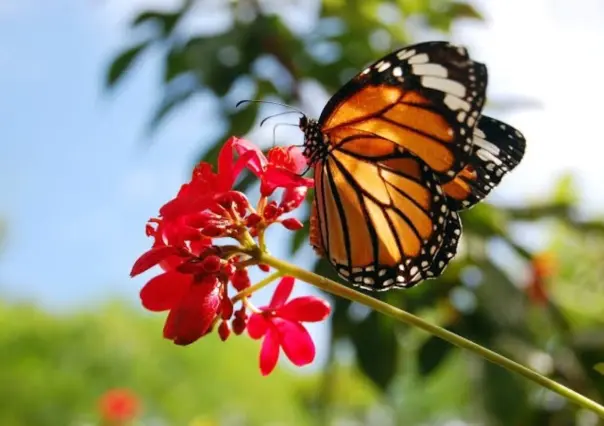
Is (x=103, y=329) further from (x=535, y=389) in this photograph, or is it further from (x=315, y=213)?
(x=315, y=213)

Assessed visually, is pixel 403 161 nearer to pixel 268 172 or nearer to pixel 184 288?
pixel 268 172

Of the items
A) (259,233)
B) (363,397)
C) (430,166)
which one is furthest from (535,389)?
(363,397)

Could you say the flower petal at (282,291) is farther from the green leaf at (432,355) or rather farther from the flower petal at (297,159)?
the green leaf at (432,355)

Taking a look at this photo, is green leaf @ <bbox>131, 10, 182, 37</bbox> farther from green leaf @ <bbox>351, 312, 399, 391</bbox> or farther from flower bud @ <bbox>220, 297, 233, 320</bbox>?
flower bud @ <bbox>220, 297, 233, 320</bbox>

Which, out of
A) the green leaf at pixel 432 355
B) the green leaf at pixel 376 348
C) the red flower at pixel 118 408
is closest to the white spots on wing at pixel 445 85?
the green leaf at pixel 376 348

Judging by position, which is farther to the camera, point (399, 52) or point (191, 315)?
point (399, 52)
